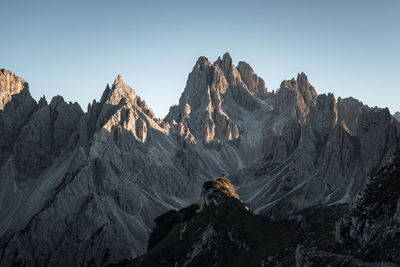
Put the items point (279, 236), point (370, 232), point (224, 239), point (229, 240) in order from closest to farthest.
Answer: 1. point (370, 232)
2. point (279, 236)
3. point (229, 240)
4. point (224, 239)

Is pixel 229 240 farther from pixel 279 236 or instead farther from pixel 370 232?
pixel 370 232

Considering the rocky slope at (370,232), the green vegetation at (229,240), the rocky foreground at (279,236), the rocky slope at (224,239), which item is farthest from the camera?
the green vegetation at (229,240)

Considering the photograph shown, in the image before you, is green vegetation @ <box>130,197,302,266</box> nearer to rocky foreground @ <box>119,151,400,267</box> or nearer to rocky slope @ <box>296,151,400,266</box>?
rocky foreground @ <box>119,151,400,267</box>

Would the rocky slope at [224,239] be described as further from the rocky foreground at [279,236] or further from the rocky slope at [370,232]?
the rocky slope at [370,232]

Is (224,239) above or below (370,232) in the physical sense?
above

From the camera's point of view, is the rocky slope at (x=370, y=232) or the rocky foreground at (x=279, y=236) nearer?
the rocky slope at (x=370, y=232)

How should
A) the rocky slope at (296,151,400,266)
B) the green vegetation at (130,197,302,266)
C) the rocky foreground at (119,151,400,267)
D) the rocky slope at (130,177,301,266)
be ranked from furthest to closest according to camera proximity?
the green vegetation at (130,197,302,266) → the rocky slope at (130,177,301,266) → the rocky foreground at (119,151,400,267) → the rocky slope at (296,151,400,266)

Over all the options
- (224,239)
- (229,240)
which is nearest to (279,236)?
(229,240)

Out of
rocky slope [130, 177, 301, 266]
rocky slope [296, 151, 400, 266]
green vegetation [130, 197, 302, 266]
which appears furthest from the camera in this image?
green vegetation [130, 197, 302, 266]

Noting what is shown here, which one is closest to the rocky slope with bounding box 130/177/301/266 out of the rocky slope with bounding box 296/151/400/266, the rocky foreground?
the rocky foreground

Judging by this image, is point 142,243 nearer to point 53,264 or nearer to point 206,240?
point 53,264

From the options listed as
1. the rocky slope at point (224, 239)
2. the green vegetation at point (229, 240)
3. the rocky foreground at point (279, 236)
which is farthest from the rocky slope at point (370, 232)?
the rocky slope at point (224, 239)

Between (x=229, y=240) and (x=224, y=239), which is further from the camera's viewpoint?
(x=224, y=239)

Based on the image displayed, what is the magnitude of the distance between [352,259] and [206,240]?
38.7 metres
